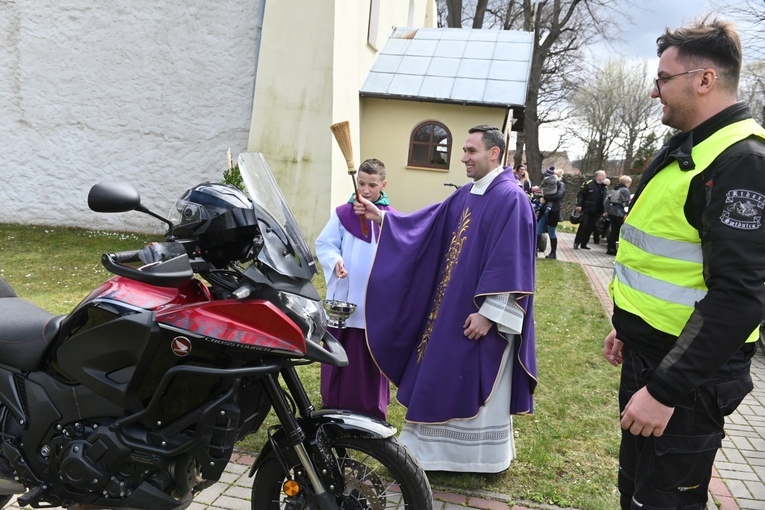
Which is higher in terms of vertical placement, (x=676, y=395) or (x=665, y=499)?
(x=676, y=395)

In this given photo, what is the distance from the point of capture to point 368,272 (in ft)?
12.7

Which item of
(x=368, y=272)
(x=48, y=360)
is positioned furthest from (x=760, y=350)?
(x=48, y=360)

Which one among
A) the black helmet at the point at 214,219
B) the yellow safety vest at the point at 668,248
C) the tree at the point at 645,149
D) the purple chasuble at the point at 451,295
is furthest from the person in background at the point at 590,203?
the tree at the point at 645,149

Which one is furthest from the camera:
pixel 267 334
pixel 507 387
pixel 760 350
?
pixel 760 350

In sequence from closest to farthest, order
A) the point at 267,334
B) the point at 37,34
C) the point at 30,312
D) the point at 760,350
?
the point at 267,334 < the point at 30,312 < the point at 760,350 < the point at 37,34

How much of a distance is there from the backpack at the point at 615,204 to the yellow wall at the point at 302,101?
7458 mm

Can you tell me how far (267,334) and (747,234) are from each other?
5.13ft

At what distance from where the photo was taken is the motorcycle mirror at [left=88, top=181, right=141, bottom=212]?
1.80 metres

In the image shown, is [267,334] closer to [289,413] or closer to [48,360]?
[289,413]

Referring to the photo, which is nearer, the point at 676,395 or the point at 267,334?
the point at 676,395

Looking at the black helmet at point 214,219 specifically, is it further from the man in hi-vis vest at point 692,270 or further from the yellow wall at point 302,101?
the yellow wall at point 302,101

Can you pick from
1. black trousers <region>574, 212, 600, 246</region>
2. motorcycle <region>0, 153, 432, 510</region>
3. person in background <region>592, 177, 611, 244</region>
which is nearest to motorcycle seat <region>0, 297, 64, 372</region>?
motorcycle <region>0, 153, 432, 510</region>

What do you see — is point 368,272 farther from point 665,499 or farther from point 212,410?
point 665,499

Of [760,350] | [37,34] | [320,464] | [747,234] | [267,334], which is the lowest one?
[760,350]
